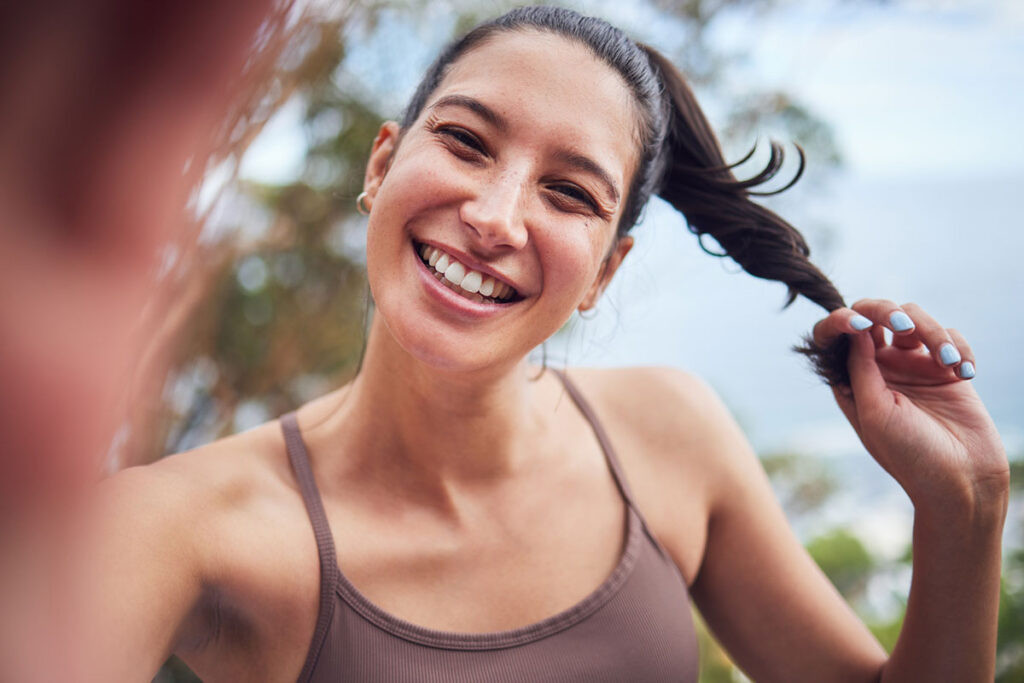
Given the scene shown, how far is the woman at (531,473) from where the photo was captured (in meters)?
1.12

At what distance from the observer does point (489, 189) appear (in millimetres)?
1122

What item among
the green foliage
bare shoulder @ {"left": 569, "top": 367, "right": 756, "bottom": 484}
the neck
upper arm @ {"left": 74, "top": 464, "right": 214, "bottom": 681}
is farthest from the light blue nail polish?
the green foliage

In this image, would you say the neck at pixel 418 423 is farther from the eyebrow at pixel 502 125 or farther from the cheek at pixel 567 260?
the eyebrow at pixel 502 125

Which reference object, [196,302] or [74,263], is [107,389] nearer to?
[74,263]

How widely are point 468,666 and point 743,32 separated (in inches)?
150

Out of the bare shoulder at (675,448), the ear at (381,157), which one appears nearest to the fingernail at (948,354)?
the bare shoulder at (675,448)

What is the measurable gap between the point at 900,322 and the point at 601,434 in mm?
589

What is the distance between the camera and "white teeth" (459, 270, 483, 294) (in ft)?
3.65

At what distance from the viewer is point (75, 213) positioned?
0.19 metres

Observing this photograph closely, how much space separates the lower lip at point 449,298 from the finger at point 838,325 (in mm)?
650

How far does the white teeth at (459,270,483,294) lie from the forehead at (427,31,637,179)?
0.76 feet

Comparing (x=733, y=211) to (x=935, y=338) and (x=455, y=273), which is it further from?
(x=455, y=273)

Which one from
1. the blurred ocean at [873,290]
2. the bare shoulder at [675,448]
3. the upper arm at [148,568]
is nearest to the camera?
the upper arm at [148,568]

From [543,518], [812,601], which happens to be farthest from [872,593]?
[543,518]
